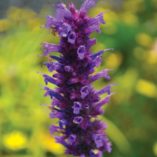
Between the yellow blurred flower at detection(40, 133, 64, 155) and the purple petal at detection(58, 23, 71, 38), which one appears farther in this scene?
the yellow blurred flower at detection(40, 133, 64, 155)

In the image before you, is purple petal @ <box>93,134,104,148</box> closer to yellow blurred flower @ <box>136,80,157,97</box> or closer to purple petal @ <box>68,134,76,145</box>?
purple petal @ <box>68,134,76,145</box>

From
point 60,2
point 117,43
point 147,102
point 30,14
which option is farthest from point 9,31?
point 60,2

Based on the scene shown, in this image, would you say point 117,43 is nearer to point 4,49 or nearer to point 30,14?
point 30,14

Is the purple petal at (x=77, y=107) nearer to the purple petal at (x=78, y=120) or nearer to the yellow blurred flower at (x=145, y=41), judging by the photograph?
the purple petal at (x=78, y=120)

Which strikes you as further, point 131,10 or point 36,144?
point 131,10

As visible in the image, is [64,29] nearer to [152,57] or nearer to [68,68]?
[68,68]

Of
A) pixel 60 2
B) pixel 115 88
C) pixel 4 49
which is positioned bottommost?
pixel 115 88

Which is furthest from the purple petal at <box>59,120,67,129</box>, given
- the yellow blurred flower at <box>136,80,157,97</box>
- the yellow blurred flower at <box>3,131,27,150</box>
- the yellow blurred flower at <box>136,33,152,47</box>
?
the yellow blurred flower at <box>136,33,152,47</box>
